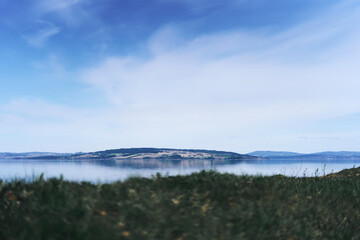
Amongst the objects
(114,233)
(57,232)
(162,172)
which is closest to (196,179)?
(162,172)

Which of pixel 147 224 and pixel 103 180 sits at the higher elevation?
pixel 103 180

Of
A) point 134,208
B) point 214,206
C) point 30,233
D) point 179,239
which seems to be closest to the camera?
point 30,233

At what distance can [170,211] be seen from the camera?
6.27 m

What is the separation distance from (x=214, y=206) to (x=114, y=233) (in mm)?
2808

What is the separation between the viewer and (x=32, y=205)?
6.07 metres

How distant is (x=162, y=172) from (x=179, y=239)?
3603 mm

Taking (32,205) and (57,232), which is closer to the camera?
(57,232)

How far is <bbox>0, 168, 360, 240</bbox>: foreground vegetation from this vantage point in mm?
5207

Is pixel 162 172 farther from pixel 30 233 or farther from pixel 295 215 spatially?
pixel 30 233

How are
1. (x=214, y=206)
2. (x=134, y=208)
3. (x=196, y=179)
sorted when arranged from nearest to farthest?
(x=134, y=208) → (x=214, y=206) → (x=196, y=179)

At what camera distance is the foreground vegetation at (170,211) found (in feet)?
17.1

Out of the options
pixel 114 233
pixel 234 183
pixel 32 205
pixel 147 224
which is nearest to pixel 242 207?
pixel 234 183

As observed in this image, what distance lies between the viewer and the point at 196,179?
27.9 ft

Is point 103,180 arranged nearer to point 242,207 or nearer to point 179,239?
point 179,239
